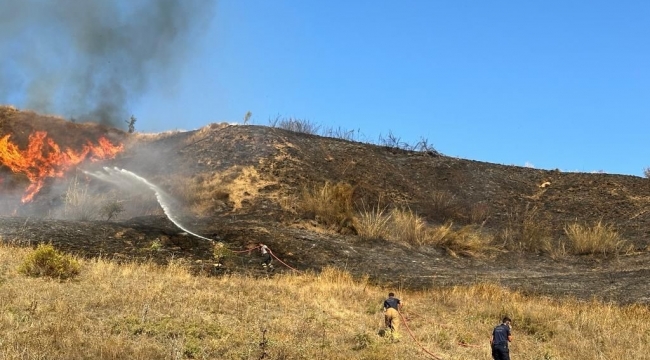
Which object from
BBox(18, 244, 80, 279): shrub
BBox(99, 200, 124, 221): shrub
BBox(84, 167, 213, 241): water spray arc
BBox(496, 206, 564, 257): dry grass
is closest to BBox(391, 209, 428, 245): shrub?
BBox(496, 206, 564, 257): dry grass

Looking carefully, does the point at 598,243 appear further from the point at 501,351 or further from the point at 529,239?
the point at 501,351

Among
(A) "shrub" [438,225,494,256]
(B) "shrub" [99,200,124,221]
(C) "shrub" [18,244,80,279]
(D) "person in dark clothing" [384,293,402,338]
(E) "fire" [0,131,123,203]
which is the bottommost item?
(D) "person in dark clothing" [384,293,402,338]

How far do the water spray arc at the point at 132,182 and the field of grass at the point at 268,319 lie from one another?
9587 mm

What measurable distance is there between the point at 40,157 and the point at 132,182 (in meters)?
4.16

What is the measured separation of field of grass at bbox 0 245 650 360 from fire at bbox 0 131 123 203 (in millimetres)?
12382

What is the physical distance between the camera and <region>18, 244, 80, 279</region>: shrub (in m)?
10.1

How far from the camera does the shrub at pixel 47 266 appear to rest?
33.3 ft

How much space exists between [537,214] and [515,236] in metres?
4.74

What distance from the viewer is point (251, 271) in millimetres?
13742

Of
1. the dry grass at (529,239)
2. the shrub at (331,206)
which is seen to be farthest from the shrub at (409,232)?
the dry grass at (529,239)

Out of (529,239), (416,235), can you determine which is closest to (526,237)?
(529,239)

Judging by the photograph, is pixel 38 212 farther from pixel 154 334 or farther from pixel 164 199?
pixel 154 334

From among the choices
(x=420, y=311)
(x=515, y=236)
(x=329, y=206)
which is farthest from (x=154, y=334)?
(x=515, y=236)

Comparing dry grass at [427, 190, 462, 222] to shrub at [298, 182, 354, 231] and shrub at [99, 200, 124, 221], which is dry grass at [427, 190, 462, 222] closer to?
shrub at [298, 182, 354, 231]
